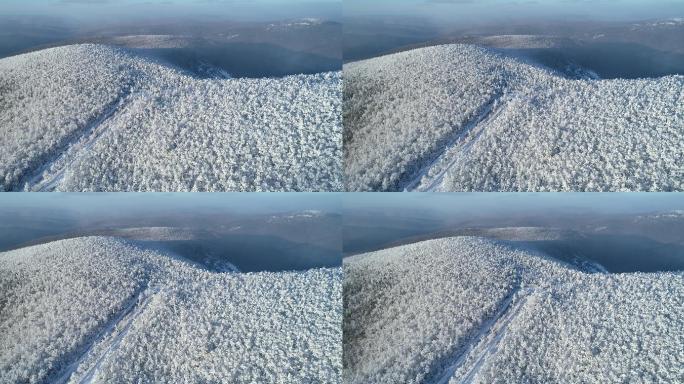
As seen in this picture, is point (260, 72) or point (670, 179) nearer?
point (670, 179)

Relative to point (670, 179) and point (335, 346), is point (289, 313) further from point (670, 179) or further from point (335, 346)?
point (670, 179)

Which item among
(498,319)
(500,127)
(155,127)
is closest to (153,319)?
(155,127)

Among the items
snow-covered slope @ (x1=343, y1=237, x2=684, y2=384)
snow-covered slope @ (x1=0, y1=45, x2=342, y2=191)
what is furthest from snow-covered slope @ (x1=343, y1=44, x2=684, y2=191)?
snow-covered slope @ (x1=343, y1=237, x2=684, y2=384)

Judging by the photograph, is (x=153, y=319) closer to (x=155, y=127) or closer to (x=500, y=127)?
(x=155, y=127)

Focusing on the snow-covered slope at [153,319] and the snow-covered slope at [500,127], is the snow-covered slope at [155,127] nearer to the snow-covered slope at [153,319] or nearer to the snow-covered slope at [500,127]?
the snow-covered slope at [500,127]

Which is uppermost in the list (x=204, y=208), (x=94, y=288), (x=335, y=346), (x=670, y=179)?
(x=670, y=179)

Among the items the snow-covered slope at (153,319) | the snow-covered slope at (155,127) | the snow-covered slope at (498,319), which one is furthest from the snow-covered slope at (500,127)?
the snow-covered slope at (153,319)

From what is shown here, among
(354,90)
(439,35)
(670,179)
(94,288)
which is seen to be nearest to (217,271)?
(94,288)
